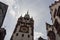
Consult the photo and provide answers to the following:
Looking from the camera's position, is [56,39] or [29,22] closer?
[56,39]

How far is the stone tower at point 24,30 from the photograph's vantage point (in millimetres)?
69188

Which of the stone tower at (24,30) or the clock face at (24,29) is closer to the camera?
the stone tower at (24,30)

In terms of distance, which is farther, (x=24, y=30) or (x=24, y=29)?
(x=24, y=29)

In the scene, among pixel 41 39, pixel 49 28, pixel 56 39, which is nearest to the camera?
pixel 56 39

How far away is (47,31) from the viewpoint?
3800 cm

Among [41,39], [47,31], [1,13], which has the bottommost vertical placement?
[41,39]

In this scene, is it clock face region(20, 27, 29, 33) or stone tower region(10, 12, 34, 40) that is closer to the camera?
stone tower region(10, 12, 34, 40)

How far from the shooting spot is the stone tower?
227ft

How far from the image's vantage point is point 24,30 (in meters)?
72.4

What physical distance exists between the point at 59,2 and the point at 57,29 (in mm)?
8913

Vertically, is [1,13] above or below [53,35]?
above

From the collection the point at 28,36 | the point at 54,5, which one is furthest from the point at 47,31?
the point at 28,36

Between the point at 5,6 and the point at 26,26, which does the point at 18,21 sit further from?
the point at 5,6

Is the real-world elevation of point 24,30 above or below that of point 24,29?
below
